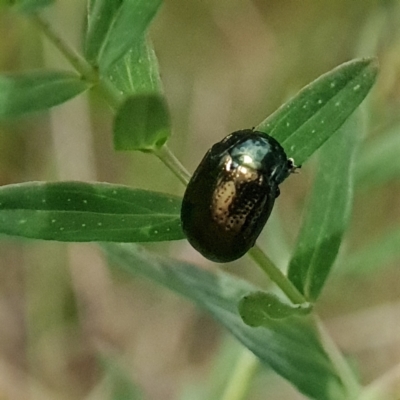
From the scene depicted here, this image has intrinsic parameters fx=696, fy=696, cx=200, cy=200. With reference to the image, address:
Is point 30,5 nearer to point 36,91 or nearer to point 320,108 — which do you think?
point 36,91

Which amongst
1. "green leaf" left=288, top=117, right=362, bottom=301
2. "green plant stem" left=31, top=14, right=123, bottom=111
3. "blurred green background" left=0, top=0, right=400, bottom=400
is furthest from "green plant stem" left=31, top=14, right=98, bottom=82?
"blurred green background" left=0, top=0, right=400, bottom=400

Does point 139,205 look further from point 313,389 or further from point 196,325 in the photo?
point 196,325

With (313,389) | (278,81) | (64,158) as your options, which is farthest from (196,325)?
(313,389)

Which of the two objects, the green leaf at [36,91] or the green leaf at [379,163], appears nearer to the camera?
the green leaf at [36,91]

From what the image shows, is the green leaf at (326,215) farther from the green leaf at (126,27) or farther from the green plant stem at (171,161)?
the green leaf at (126,27)

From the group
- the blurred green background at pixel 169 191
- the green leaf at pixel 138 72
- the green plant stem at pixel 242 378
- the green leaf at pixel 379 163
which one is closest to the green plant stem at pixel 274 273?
the green leaf at pixel 138 72

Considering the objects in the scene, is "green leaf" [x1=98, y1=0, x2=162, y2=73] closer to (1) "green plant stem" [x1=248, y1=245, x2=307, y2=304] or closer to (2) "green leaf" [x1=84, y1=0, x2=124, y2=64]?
(2) "green leaf" [x1=84, y1=0, x2=124, y2=64]

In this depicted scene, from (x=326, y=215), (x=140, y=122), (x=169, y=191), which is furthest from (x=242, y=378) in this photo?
(x=169, y=191)
